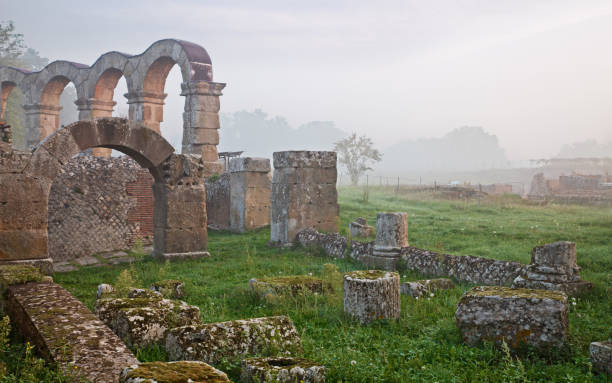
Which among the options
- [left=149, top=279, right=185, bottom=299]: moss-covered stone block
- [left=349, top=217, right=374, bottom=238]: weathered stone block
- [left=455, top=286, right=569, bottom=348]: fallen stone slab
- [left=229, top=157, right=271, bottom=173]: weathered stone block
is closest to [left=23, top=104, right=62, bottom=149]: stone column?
[left=229, top=157, right=271, bottom=173]: weathered stone block

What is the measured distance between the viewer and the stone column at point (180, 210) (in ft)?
36.8

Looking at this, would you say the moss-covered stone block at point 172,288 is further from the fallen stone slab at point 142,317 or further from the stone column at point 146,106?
the stone column at point 146,106

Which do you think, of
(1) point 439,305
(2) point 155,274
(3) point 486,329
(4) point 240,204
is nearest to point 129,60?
(4) point 240,204

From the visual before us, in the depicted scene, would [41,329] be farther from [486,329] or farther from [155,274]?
[155,274]

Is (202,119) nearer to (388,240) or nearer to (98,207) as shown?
(98,207)

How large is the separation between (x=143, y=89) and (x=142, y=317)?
616 inches

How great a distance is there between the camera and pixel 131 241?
1417 centimetres

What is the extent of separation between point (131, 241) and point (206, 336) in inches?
408

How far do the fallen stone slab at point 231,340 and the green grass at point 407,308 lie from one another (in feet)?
0.59

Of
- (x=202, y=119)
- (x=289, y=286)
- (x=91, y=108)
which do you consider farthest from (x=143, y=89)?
(x=289, y=286)

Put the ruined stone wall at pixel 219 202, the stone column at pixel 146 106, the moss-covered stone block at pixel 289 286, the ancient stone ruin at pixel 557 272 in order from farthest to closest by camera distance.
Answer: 1. the stone column at pixel 146 106
2. the ruined stone wall at pixel 219 202
3. the moss-covered stone block at pixel 289 286
4. the ancient stone ruin at pixel 557 272

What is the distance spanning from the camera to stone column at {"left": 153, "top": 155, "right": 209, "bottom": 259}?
442 inches

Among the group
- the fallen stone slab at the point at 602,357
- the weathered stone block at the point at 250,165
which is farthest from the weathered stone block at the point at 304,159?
the fallen stone slab at the point at 602,357

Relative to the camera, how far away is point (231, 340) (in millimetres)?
4641
